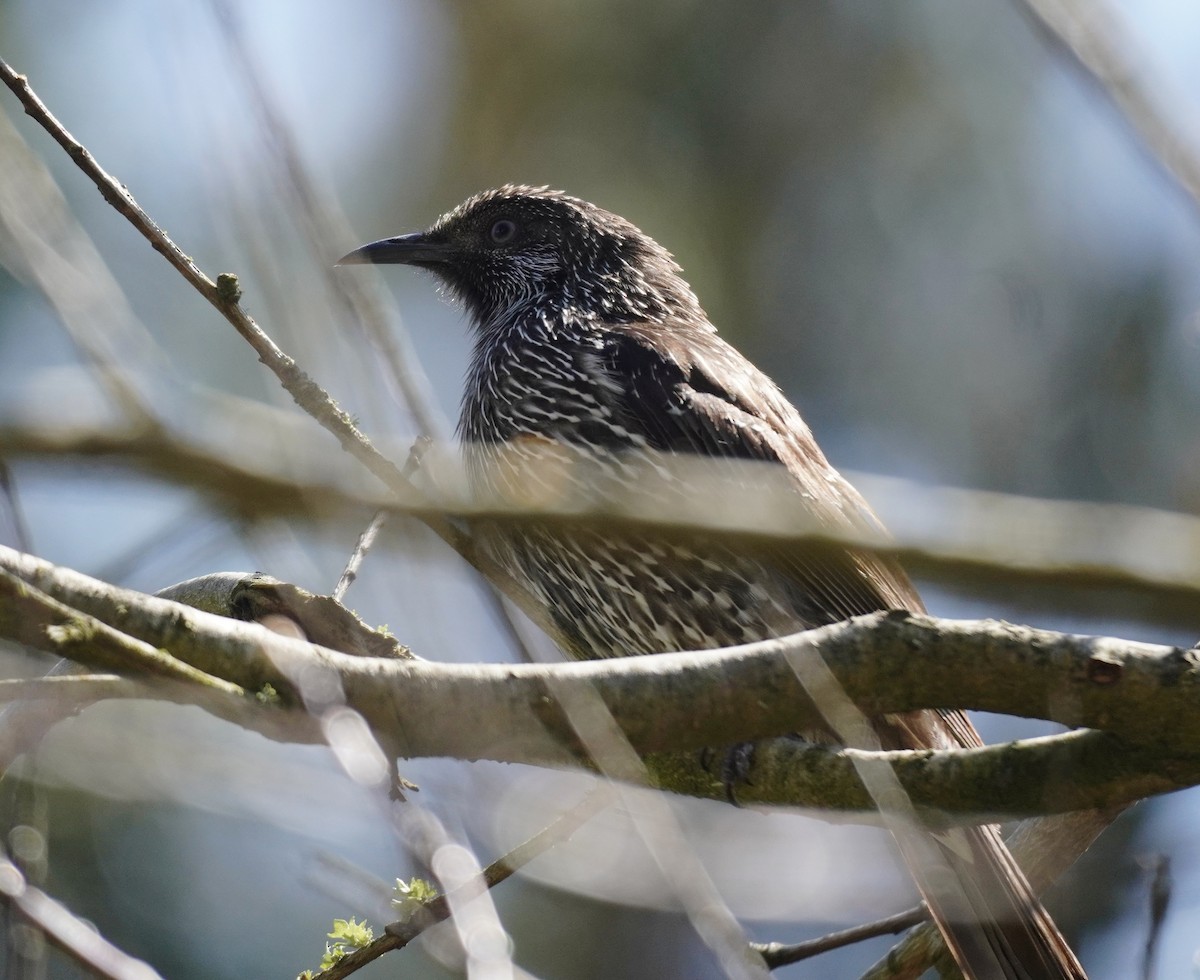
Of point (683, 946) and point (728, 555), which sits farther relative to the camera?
point (683, 946)

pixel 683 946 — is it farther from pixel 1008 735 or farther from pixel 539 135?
pixel 539 135

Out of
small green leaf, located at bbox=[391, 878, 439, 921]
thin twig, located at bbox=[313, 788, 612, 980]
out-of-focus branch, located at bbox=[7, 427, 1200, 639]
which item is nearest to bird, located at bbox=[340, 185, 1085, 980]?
thin twig, located at bbox=[313, 788, 612, 980]

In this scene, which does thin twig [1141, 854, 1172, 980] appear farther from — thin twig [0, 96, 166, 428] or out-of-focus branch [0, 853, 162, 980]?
thin twig [0, 96, 166, 428]

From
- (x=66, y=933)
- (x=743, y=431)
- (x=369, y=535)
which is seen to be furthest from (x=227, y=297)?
(x=743, y=431)

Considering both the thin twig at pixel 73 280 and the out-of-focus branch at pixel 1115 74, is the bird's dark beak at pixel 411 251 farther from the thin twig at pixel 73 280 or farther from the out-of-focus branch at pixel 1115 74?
the out-of-focus branch at pixel 1115 74

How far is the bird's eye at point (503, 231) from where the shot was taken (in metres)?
5.56

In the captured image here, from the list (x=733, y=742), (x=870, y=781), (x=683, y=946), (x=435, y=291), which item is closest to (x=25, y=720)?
(x=733, y=742)

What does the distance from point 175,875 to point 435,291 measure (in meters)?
3.38

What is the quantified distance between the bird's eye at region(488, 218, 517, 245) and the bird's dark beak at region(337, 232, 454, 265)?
0.62ft

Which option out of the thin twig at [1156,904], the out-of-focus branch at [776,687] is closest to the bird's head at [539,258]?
the thin twig at [1156,904]

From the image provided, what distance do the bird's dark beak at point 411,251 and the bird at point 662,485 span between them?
0.09 meters

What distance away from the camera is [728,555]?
151 inches

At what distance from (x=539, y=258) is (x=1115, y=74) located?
11.9 ft

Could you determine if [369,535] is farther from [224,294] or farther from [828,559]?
[828,559]
